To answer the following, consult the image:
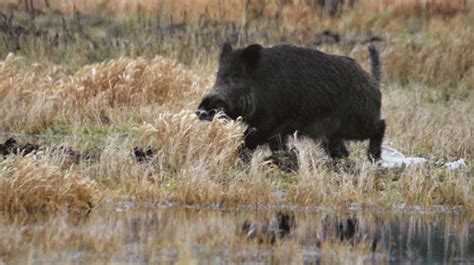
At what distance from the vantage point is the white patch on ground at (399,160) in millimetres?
15008

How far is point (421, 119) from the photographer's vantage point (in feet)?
59.7

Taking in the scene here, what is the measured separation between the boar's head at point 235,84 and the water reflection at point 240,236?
1.44 meters

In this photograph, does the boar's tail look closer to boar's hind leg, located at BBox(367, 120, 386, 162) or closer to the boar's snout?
boar's hind leg, located at BBox(367, 120, 386, 162)

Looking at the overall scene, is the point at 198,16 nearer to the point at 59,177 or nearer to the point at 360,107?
the point at 360,107

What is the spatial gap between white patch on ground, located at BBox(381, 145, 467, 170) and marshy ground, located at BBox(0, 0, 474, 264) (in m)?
0.25

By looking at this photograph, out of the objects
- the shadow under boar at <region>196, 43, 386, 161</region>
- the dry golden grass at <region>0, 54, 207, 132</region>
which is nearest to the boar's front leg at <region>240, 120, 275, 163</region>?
the shadow under boar at <region>196, 43, 386, 161</region>

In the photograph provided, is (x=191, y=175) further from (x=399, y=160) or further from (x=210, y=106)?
(x=399, y=160)

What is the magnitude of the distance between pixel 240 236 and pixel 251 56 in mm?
3345

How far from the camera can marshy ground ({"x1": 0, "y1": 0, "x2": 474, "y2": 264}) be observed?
10906 mm

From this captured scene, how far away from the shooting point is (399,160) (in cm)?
1540

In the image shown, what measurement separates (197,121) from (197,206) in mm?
1622

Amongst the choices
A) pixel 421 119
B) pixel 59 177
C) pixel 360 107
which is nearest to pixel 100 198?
pixel 59 177

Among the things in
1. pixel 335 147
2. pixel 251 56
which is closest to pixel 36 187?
pixel 251 56

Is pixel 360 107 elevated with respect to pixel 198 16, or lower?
elevated
